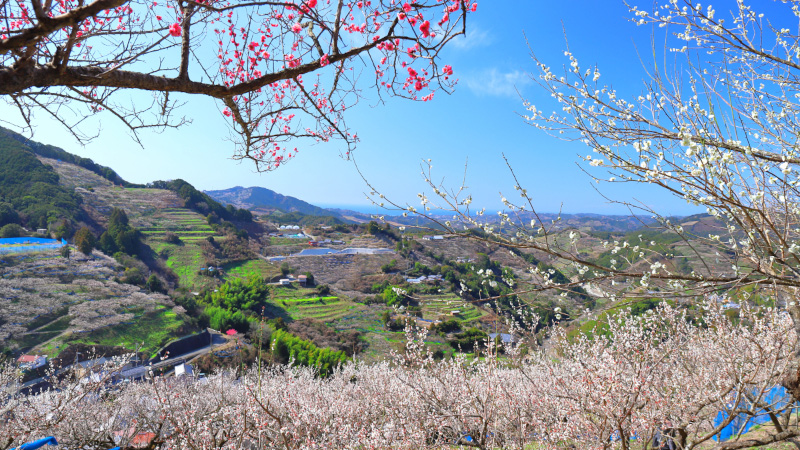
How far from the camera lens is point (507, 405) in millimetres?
7523

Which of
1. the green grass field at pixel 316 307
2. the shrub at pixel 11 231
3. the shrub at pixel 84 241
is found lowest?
the green grass field at pixel 316 307

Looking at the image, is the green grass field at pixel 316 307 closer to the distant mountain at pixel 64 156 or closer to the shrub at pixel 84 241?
the shrub at pixel 84 241

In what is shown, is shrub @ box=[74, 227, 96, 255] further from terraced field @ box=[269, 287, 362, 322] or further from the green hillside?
Answer: terraced field @ box=[269, 287, 362, 322]

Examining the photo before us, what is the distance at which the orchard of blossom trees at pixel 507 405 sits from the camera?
13.1 ft

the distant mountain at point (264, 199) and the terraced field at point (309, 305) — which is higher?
the distant mountain at point (264, 199)

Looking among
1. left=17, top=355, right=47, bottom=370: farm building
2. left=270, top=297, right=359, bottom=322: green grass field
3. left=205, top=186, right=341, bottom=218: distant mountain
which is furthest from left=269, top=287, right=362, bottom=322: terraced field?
left=205, top=186, right=341, bottom=218: distant mountain

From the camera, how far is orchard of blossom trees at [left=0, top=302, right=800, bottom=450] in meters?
4.01

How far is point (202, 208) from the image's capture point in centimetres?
5781

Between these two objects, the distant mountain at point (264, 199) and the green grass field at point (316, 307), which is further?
the distant mountain at point (264, 199)

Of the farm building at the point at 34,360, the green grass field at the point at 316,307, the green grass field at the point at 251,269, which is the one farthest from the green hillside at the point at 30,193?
the green grass field at the point at 316,307

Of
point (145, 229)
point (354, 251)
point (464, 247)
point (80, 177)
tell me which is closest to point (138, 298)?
point (145, 229)

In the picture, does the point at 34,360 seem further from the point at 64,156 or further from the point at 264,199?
the point at 264,199

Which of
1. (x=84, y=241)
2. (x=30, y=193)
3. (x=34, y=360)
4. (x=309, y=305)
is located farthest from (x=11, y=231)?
(x=309, y=305)

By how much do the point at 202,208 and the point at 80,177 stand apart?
16409mm
